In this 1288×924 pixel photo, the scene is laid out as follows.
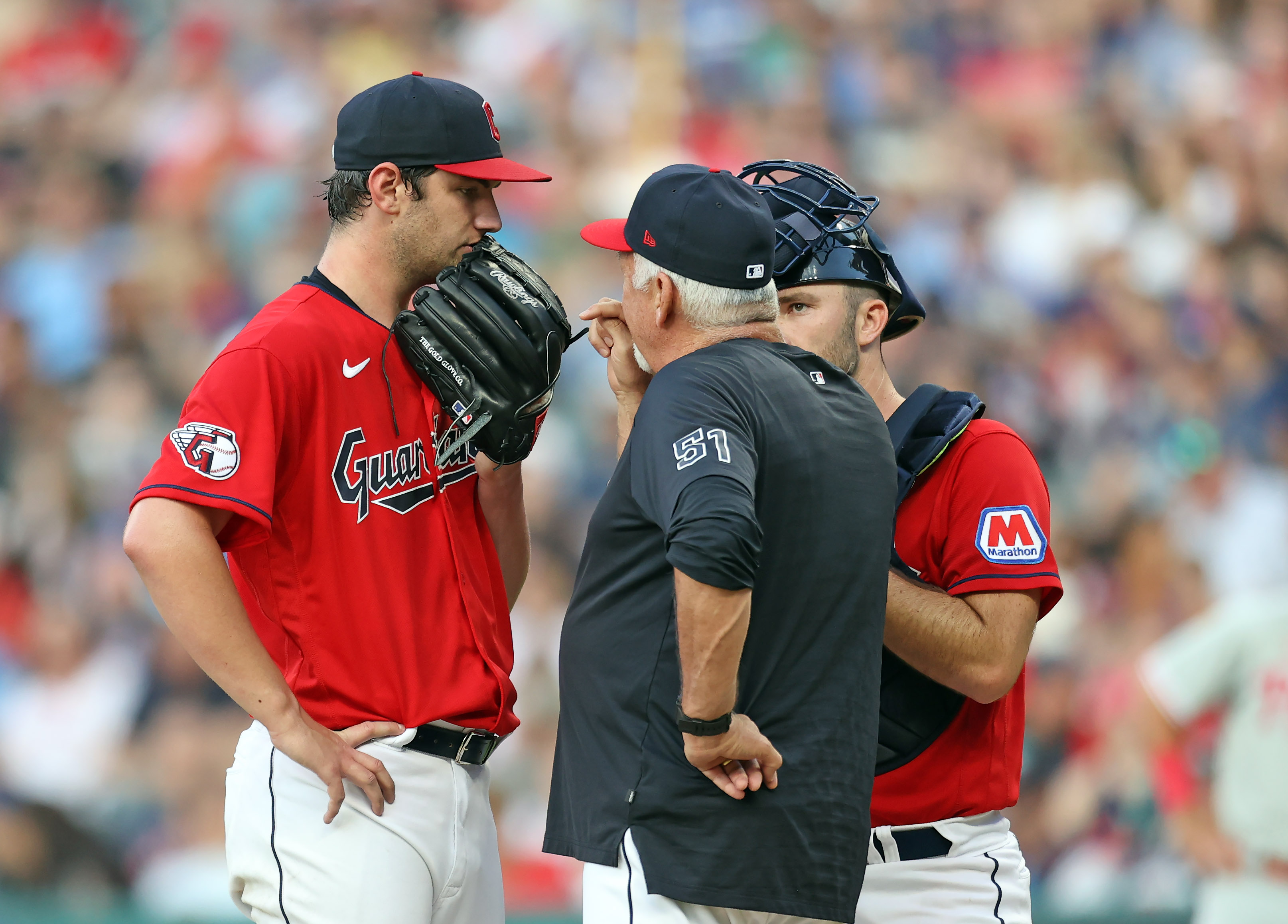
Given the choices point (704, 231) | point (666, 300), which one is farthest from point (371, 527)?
point (704, 231)

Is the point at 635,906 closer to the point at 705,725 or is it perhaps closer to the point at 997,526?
the point at 705,725

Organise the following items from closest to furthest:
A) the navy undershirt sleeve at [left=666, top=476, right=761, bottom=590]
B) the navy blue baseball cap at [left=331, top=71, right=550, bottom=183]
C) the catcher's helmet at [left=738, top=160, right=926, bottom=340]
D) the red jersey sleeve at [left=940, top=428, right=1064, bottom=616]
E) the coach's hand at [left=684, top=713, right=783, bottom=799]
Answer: the navy undershirt sleeve at [left=666, top=476, right=761, bottom=590] → the coach's hand at [left=684, top=713, right=783, bottom=799] → the navy blue baseball cap at [left=331, top=71, right=550, bottom=183] → the red jersey sleeve at [left=940, top=428, right=1064, bottom=616] → the catcher's helmet at [left=738, top=160, right=926, bottom=340]

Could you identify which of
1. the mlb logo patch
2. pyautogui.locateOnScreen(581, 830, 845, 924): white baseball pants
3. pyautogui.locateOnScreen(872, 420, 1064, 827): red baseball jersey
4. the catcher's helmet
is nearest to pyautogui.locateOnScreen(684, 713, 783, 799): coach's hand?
pyautogui.locateOnScreen(581, 830, 845, 924): white baseball pants

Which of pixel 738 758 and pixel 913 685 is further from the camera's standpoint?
pixel 913 685

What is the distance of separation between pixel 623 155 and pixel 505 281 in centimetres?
604

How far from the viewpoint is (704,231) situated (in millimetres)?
2266

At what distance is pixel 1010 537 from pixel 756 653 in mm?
765

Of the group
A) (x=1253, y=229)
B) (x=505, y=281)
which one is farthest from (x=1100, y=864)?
(x=505, y=281)

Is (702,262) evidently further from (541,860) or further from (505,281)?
(541,860)

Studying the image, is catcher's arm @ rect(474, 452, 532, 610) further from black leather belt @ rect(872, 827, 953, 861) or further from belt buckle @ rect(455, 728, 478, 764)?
black leather belt @ rect(872, 827, 953, 861)

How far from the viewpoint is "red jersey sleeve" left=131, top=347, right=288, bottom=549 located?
2.25 meters

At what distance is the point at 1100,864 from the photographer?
6.37 metres

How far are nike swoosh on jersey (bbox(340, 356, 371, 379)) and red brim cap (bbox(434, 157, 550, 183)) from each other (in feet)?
1.33

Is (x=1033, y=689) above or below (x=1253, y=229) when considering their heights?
below
